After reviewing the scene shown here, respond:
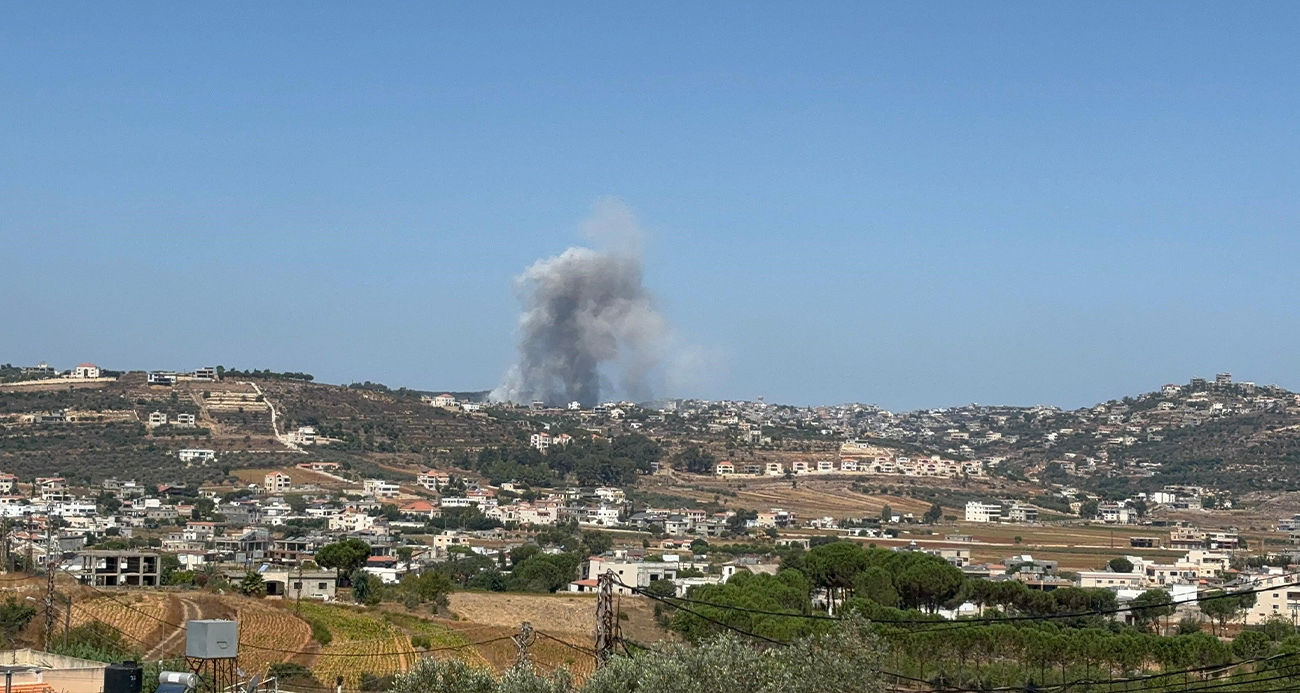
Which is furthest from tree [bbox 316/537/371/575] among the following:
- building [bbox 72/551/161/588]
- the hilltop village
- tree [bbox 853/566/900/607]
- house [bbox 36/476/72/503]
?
house [bbox 36/476/72/503]

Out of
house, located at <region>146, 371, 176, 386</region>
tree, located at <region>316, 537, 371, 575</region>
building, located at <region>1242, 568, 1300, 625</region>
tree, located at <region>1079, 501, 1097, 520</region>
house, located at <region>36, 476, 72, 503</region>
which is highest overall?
house, located at <region>146, 371, 176, 386</region>

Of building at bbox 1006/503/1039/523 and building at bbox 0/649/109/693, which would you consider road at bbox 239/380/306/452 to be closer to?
building at bbox 1006/503/1039/523

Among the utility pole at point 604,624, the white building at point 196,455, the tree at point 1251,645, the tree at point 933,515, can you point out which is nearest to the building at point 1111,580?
the tree at point 1251,645

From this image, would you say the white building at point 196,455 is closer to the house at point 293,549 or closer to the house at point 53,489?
the house at point 53,489

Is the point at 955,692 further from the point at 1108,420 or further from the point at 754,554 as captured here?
the point at 1108,420

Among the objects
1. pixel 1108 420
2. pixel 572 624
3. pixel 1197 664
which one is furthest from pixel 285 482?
pixel 1108 420
